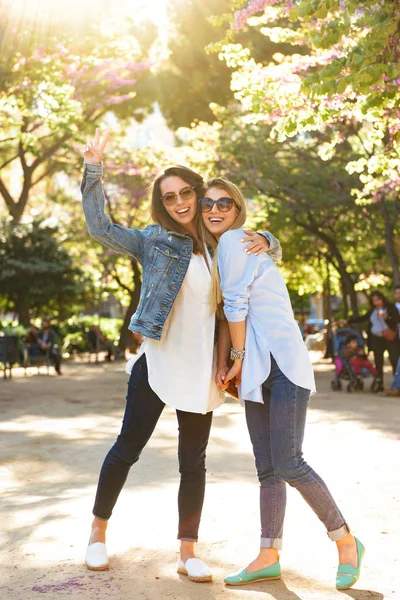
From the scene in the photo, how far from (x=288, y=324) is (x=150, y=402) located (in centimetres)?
74

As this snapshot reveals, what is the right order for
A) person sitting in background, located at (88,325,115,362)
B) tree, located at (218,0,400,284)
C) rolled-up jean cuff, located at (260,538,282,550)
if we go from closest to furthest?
rolled-up jean cuff, located at (260,538,282,550) < tree, located at (218,0,400,284) < person sitting in background, located at (88,325,115,362)

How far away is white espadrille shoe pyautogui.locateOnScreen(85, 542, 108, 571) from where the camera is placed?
4113 mm

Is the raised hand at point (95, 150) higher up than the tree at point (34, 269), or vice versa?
the tree at point (34, 269)

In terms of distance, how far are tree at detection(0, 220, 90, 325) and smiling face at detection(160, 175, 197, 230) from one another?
2523 centimetres

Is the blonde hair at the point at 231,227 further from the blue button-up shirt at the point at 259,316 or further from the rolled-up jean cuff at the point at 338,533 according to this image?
the rolled-up jean cuff at the point at 338,533

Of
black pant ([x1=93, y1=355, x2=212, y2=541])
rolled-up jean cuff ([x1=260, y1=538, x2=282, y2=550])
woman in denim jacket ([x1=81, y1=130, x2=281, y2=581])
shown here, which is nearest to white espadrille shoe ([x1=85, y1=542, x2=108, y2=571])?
woman in denim jacket ([x1=81, y1=130, x2=281, y2=581])

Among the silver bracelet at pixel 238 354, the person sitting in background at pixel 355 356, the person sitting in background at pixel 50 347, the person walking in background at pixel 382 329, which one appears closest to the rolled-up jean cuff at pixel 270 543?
the silver bracelet at pixel 238 354

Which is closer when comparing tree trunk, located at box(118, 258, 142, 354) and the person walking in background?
the person walking in background

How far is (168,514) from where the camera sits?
5.38 metres

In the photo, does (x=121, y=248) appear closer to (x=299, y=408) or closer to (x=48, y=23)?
(x=299, y=408)

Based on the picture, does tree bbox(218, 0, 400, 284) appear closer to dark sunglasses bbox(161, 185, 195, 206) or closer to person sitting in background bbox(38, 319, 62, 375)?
dark sunglasses bbox(161, 185, 195, 206)

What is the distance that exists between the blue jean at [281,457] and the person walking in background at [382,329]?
1116cm

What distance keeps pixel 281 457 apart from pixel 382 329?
11.5 metres

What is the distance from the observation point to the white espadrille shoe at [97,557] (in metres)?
4.11
